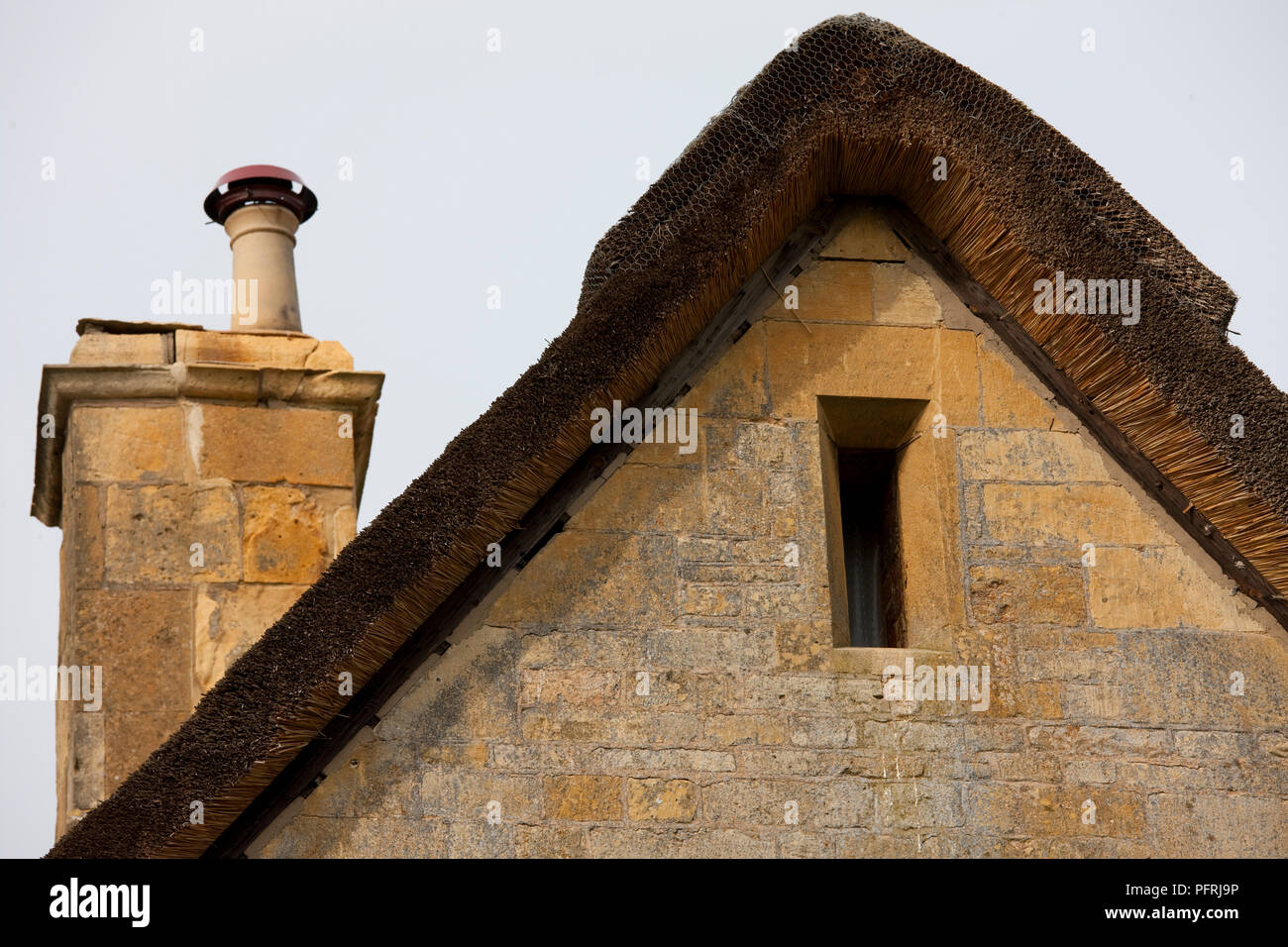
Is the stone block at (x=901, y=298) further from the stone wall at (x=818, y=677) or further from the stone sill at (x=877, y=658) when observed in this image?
the stone sill at (x=877, y=658)

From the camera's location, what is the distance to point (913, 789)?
541 cm

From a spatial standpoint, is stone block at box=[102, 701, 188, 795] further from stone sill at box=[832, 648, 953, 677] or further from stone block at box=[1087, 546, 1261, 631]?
stone block at box=[1087, 546, 1261, 631]

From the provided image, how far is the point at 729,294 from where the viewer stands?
587 cm

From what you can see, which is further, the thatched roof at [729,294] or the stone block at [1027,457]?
A: the stone block at [1027,457]

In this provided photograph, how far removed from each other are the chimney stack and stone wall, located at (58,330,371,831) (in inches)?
15.0

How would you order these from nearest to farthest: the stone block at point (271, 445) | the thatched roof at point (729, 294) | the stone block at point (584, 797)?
the thatched roof at point (729, 294) < the stone block at point (584, 797) < the stone block at point (271, 445)

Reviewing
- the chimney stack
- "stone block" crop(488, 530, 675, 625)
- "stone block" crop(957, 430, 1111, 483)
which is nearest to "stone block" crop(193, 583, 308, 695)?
the chimney stack

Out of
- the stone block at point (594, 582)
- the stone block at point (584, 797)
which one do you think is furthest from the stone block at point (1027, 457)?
the stone block at point (584, 797)

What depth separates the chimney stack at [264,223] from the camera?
7.65 meters

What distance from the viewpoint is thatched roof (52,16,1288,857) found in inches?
204

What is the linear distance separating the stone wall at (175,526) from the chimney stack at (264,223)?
0.38 m

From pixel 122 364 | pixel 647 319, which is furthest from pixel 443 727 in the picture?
pixel 122 364
